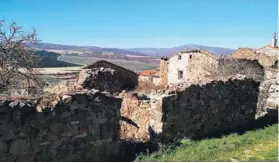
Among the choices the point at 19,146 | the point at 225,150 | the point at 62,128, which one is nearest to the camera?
the point at 19,146

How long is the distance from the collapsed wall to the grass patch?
866 millimetres

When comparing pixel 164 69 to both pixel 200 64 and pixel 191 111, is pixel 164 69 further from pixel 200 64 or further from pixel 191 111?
pixel 191 111

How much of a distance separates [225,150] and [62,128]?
15.5ft

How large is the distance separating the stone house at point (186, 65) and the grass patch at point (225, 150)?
70.8ft

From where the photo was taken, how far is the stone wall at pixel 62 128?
27.2ft

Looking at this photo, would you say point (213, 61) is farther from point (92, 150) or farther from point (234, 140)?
point (92, 150)

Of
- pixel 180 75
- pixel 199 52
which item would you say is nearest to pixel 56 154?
pixel 199 52

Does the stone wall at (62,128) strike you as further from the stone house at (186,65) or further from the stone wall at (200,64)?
the stone wall at (200,64)

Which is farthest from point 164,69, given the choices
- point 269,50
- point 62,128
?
point 62,128

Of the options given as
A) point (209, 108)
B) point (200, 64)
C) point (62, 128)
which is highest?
point (200, 64)

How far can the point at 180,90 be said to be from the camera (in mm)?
12805

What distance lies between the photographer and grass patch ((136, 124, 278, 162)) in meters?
10.4

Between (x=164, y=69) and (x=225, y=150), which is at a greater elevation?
(x=164, y=69)

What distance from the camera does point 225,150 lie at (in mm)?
11359
